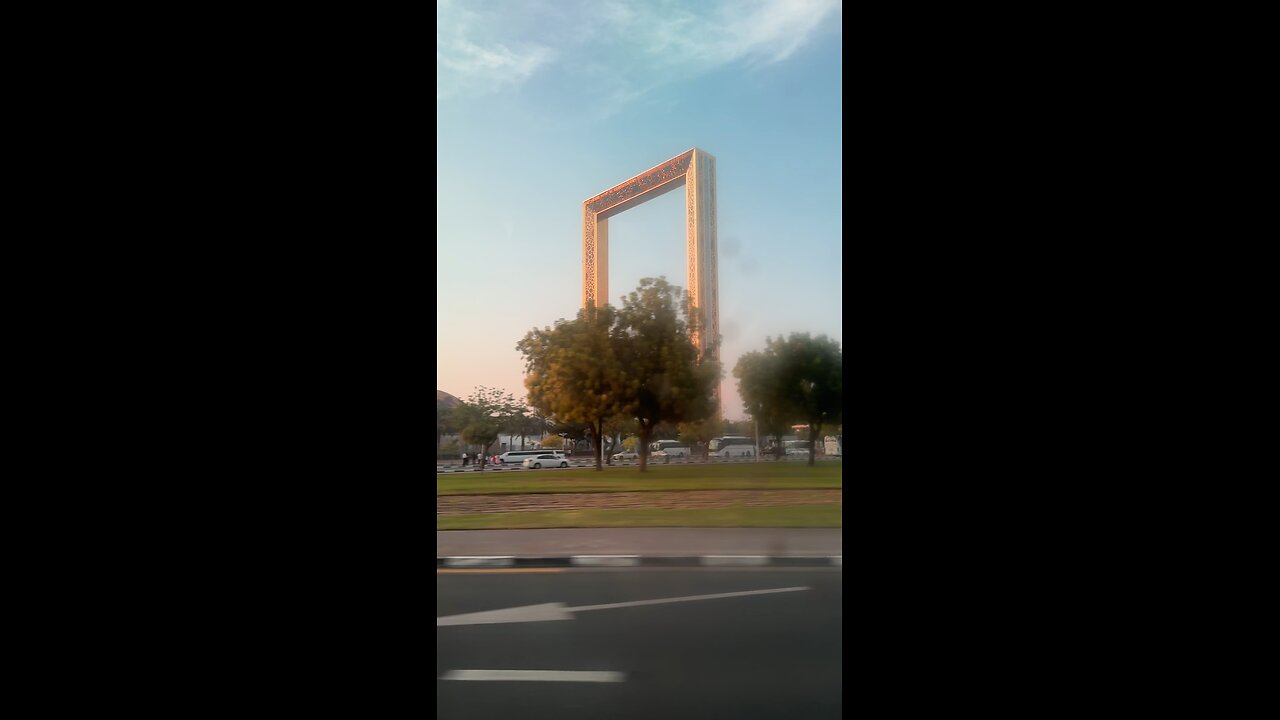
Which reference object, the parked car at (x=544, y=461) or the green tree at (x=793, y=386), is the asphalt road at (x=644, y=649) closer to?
the green tree at (x=793, y=386)

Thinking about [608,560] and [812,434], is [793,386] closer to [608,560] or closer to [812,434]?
[812,434]

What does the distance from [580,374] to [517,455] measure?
7.08 m

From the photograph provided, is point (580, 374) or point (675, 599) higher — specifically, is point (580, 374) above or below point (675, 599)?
above

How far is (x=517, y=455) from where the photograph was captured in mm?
18797

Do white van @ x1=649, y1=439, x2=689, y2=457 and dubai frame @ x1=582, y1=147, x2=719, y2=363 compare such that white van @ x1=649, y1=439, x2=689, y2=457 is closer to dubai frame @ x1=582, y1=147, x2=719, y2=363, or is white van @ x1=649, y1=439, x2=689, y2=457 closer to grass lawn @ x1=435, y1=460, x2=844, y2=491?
grass lawn @ x1=435, y1=460, x2=844, y2=491

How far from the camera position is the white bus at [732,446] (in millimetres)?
10797

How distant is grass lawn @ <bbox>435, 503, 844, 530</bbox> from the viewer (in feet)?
32.1

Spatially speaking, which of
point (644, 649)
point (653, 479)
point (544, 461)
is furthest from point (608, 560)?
point (544, 461)

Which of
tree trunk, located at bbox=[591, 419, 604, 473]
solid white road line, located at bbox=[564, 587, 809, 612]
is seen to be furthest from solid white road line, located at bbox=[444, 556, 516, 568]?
tree trunk, located at bbox=[591, 419, 604, 473]
